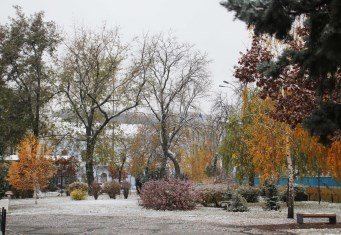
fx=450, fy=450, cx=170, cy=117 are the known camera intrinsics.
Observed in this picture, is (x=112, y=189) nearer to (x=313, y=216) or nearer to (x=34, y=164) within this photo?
(x=34, y=164)

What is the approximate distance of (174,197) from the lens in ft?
81.7

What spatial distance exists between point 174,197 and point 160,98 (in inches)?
795

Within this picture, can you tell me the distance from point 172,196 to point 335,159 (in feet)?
28.8

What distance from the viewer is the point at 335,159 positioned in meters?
22.4

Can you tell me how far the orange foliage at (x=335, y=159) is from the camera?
21.6 meters

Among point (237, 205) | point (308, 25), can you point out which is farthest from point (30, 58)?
point (308, 25)

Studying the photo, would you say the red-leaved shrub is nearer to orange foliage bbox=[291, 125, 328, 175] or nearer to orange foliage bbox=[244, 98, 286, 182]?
orange foliage bbox=[244, 98, 286, 182]

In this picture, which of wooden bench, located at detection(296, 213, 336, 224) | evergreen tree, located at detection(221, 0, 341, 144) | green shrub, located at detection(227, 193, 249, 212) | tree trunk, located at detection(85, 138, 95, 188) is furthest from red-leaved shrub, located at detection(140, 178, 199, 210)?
tree trunk, located at detection(85, 138, 95, 188)

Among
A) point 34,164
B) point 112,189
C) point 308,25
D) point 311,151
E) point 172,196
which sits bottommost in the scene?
point 112,189

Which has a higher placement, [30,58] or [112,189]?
[30,58]

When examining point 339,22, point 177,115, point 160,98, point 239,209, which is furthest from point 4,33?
point 339,22

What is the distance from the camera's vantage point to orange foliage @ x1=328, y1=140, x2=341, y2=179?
21.6m

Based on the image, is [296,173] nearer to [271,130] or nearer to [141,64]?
[271,130]

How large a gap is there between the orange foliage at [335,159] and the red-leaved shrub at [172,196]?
7.57 meters
